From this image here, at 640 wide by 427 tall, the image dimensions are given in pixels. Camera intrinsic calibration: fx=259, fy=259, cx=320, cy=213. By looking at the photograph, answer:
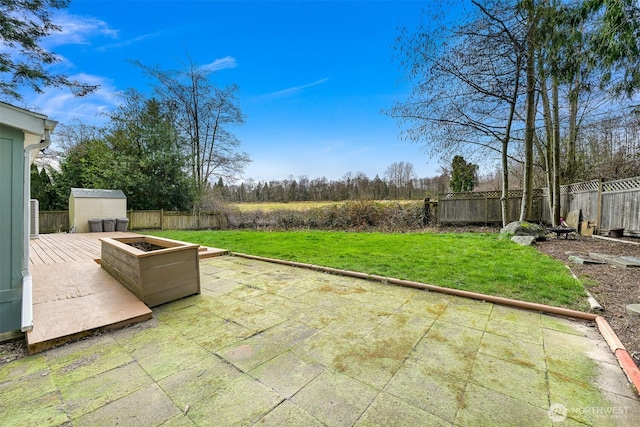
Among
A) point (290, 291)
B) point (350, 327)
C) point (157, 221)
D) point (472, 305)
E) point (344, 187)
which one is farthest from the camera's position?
point (344, 187)

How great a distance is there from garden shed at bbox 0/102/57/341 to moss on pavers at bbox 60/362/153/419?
119 centimetres

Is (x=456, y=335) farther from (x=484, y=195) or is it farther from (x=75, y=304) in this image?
(x=484, y=195)

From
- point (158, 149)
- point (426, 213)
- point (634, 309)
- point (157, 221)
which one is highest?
point (158, 149)

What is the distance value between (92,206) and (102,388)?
11990 mm

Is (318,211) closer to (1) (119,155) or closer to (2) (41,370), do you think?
(1) (119,155)

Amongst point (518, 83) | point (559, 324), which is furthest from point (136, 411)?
point (518, 83)

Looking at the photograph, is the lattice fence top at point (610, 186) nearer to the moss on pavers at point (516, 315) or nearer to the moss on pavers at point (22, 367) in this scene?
the moss on pavers at point (516, 315)

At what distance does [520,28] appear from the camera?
6793 millimetres

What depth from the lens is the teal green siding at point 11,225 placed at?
2.35m

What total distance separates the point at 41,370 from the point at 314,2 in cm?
946

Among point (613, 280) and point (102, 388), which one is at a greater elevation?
point (613, 280)

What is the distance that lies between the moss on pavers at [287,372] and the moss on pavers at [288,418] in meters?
0.12

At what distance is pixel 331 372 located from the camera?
1.86 meters

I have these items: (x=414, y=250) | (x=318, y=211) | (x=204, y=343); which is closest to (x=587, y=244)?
(x=414, y=250)
